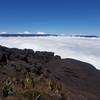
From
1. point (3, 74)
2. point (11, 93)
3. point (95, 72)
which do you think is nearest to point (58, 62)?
point (95, 72)

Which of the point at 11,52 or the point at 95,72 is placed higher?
the point at 11,52

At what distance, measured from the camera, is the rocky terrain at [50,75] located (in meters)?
31.5

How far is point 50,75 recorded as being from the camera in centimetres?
4219

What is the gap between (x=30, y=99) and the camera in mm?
22281

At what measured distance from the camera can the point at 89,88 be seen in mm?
42875

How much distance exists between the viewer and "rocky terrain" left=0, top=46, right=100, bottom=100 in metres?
31.5

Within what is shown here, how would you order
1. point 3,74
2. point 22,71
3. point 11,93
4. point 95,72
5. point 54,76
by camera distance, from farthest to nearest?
1. point 95,72
2. point 54,76
3. point 22,71
4. point 3,74
5. point 11,93

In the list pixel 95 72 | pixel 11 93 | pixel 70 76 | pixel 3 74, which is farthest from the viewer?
pixel 95 72

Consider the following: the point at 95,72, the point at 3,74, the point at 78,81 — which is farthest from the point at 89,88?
the point at 3,74

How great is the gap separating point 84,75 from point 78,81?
366 centimetres

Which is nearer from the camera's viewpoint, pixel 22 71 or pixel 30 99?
pixel 30 99

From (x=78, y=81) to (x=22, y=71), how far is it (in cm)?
1115

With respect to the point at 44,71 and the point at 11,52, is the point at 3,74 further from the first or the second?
the point at 11,52

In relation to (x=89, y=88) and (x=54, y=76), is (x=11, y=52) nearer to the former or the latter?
(x=54, y=76)
